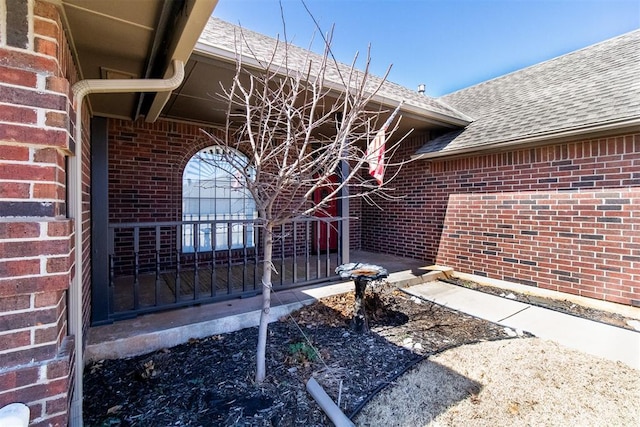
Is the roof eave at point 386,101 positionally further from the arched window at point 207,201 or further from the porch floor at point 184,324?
the porch floor at point 184,324

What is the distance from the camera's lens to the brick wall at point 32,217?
1358 mm

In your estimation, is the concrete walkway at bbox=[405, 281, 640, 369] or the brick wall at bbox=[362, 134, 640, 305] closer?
the concrete walkway at bbox=[405, 281, 640, 369]

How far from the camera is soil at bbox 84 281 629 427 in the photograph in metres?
2.05

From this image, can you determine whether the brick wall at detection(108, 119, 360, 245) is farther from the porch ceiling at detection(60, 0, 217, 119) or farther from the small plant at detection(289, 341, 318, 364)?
the small plant at detection(289, 341, 318, 364)

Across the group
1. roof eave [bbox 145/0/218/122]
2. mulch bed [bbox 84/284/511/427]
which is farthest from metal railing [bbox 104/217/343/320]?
roof eave [bbox 145/0/218/122]

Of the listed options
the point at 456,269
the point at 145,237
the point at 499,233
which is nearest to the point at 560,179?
the point at 499,233

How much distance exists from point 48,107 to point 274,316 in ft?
9.10

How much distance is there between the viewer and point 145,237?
5043 millimetres

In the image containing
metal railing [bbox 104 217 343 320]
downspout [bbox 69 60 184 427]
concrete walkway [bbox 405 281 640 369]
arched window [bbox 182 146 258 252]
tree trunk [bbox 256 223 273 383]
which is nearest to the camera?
downspout [bbox 69 60 184 427]

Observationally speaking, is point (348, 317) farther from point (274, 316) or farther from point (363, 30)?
point (363, 30)

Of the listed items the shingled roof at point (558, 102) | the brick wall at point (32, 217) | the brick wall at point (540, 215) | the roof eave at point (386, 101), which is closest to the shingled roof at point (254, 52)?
the roof eave at point (386, 101)

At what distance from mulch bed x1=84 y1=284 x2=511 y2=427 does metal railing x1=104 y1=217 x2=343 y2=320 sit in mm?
742

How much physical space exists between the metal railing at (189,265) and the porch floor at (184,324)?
0.46ft

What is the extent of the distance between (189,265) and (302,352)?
3460 millimetres
